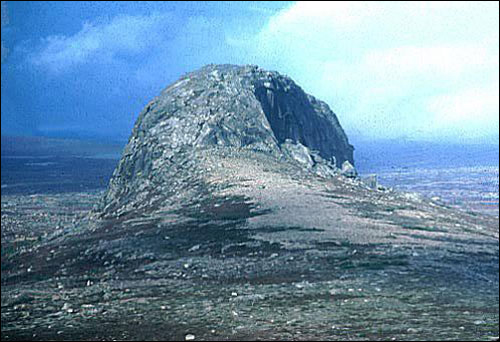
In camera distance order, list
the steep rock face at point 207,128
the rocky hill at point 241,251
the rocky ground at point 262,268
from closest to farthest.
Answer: the rocky ground at point 262,268, the rocky hill at point 241,251, the steep rock face at point 207,128

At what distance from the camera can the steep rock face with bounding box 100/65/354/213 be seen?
3198cm

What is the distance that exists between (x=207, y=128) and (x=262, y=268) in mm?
18347

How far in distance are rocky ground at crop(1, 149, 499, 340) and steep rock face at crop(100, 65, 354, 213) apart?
1671 mm

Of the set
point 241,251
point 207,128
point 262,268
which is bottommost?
point 262,268

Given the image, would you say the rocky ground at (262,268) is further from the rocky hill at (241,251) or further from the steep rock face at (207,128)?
the steep rock face at (207,128)

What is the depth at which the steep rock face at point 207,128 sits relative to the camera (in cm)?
3198

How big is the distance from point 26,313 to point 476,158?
→ 15781 millimetres

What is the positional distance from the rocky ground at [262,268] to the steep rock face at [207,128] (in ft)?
5.48

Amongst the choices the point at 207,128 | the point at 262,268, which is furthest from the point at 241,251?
the point at 207,128

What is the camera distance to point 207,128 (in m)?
33.9

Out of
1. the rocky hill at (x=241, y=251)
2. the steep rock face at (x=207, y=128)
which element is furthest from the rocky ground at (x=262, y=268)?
the steep rock face at (x=207, y=128)

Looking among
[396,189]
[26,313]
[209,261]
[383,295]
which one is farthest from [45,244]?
[396,189]

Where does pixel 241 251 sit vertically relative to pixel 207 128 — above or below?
below

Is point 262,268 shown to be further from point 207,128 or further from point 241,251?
point 207,128
